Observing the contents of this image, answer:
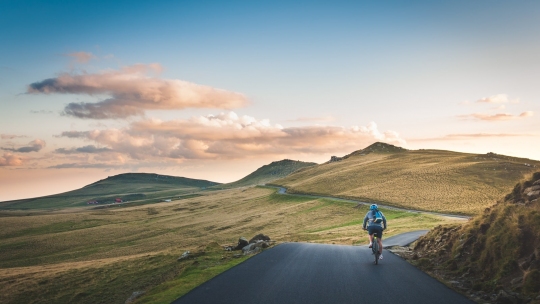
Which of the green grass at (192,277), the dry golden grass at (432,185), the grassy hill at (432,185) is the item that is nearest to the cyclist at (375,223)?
the green grass at (192,277)

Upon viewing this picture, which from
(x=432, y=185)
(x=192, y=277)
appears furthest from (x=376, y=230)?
(x=432, y=185)

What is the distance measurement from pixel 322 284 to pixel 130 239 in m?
78.2

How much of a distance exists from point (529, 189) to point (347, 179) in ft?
340

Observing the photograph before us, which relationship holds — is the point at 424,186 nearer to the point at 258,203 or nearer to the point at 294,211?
the point at 294,211

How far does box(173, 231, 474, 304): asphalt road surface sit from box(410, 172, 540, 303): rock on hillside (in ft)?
4.67

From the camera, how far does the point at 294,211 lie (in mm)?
86688

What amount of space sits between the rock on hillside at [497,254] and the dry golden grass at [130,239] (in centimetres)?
1672

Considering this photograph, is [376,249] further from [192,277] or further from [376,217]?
[192,277]

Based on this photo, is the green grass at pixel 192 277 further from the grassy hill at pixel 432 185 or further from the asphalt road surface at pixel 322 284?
the grassy hill at pixel 432 185

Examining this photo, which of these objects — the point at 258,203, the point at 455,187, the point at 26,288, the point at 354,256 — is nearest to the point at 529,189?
the point at 354,256

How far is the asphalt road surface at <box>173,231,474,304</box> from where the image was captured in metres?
12.9

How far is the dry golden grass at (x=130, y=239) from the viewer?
120 feet

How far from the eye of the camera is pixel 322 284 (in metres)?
14.8

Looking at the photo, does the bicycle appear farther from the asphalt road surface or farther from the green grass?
the green grass
